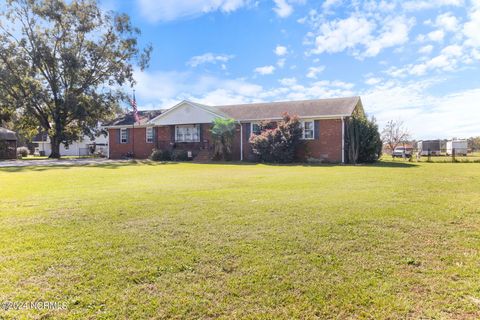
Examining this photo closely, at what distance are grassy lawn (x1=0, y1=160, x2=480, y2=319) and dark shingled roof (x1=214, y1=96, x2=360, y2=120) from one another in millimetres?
16666

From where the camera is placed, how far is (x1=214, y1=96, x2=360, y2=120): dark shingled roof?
2269cm

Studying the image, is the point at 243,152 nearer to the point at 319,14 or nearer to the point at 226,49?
the point at 226,49

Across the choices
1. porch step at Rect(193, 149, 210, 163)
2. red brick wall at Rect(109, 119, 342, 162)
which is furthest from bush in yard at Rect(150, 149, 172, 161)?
porch step at Rect(193, 149, 210, 163)

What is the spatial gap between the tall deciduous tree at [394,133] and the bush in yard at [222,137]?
33915mm

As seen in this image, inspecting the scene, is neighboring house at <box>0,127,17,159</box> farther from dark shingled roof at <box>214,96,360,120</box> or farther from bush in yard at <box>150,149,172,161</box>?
dark shingled roof at <box>214,96,360,120</box>

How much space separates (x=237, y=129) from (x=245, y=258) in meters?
21.7

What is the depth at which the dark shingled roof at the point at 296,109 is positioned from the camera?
22.7 m

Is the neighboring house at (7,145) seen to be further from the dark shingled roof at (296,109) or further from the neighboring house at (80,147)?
the dark shingled roof at (296,109)

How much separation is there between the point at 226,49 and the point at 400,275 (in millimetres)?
21504

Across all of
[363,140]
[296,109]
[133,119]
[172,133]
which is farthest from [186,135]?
[363,140]

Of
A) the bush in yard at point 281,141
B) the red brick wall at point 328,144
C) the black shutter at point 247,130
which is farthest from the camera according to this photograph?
the black shutter at point 247,130

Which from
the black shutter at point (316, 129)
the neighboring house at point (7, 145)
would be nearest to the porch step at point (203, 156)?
the black shutter at point (316, 129)

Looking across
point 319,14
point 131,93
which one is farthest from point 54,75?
point 319,14

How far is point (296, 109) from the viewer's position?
2473 cm
